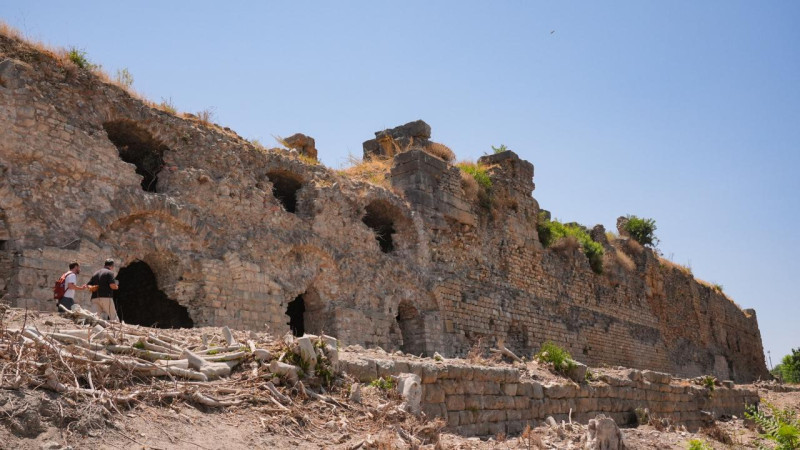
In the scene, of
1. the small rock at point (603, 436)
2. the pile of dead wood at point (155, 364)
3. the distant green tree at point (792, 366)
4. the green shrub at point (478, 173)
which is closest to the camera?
the pile of dead wood at point (155, 364)

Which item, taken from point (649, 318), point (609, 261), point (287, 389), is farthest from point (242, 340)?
point (649, 318)

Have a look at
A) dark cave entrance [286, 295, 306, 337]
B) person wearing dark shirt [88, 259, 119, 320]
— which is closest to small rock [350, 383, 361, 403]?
person wearing dark shirt [88, 259, 119, 320]

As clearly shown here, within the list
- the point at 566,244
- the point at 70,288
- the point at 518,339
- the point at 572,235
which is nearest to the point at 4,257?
the point at 70,288

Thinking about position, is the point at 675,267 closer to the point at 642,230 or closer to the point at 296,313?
the point at 642,230

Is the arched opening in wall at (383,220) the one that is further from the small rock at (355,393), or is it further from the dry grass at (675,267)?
the dry grass at (675,267)

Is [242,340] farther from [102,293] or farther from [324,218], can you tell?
[324,218]

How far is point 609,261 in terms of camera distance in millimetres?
21125

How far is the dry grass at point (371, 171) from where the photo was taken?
14219 mm

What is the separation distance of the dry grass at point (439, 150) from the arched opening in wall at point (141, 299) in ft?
21.9

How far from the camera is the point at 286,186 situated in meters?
12.6

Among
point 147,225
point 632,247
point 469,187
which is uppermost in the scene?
point 632,247

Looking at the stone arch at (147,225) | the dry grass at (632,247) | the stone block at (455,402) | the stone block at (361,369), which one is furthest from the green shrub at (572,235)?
the stone block at (361,369)

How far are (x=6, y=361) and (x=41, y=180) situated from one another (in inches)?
193

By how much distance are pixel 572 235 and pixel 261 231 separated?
36.0 feet
